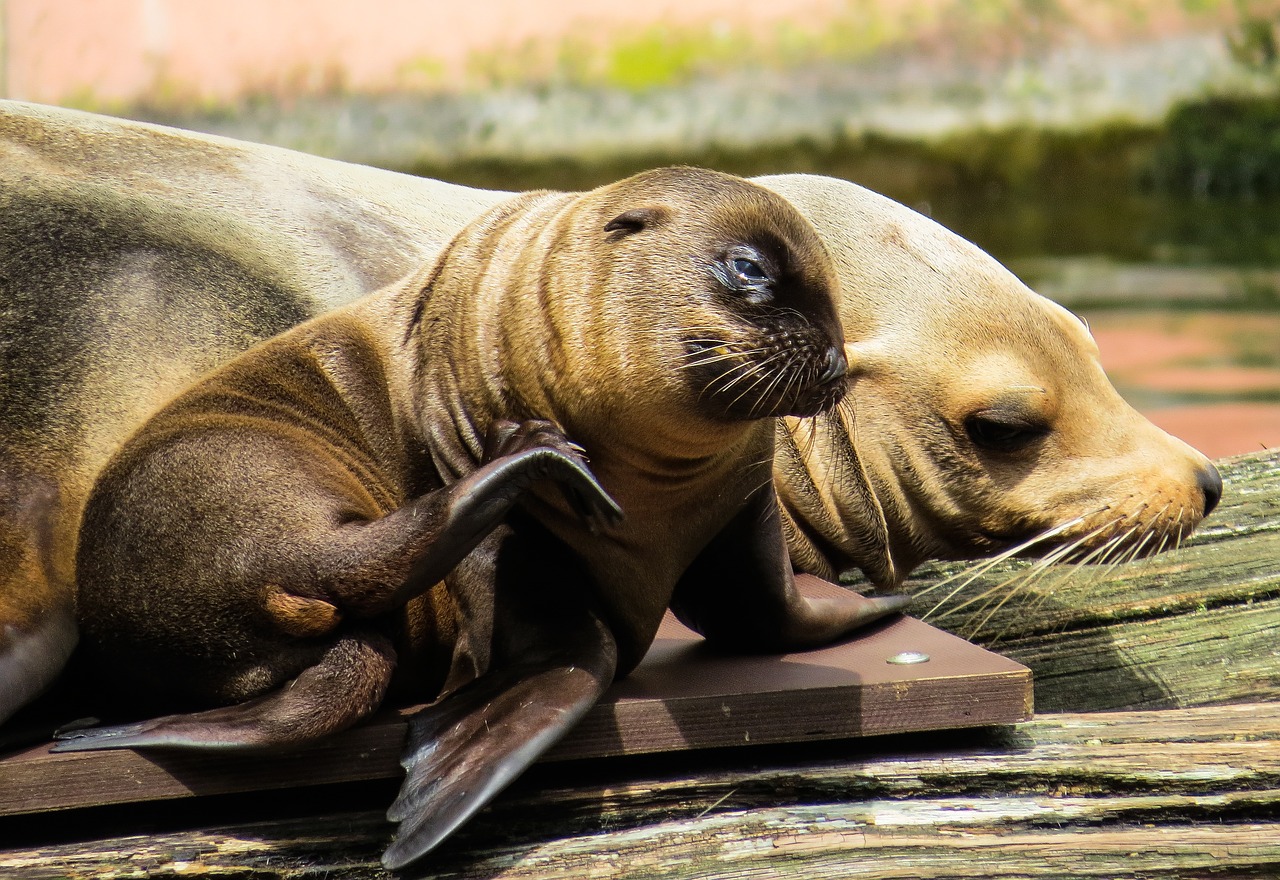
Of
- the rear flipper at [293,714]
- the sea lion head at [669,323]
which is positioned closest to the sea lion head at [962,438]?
the sea lion head at [669,323]

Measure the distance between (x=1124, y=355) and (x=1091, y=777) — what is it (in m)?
9.52

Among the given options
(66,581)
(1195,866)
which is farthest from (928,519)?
(66,581)

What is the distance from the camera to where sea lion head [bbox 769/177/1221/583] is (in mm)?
3213

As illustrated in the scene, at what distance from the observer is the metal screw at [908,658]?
2.70 meters

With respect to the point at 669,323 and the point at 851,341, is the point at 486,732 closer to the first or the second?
the point at 669,323

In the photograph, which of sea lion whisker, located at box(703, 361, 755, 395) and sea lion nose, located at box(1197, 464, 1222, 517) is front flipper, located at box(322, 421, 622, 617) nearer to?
sea lion whisker, located at box(703, 361, 755, 395)

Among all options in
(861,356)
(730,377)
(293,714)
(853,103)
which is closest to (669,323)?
(730,377)

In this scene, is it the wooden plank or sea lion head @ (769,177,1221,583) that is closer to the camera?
the wooden plank

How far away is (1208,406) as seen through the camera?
9.92 m

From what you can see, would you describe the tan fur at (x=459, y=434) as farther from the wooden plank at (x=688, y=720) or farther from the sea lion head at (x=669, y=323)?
the wooden plank at (x=688, y=720)

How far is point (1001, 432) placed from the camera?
329cm

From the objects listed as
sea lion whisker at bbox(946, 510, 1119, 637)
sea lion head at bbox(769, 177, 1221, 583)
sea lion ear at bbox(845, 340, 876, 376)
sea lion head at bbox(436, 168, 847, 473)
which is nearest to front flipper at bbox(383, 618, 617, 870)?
sea lion head at bbox(436, 168, 847, 473)

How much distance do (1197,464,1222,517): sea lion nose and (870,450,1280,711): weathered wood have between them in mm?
288

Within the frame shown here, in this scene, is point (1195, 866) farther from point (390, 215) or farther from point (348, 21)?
point (348, 21)
